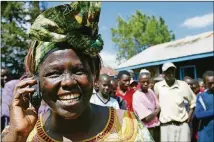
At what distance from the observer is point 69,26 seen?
5.77 feet

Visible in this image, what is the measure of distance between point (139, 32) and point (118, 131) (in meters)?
47.8

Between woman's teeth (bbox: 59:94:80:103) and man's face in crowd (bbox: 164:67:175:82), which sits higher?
man's face in crowd (bbox: 164:67:175:82)

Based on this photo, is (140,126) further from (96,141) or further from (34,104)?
(34,104)

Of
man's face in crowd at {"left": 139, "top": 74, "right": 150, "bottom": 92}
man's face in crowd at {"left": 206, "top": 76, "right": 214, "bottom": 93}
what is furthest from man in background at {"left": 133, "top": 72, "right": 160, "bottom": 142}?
man's face in crowd at {"left": 206, "top": 76, "right": 214, "bottom": 93}

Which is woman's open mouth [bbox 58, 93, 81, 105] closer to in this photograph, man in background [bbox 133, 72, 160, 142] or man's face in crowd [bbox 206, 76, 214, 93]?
man in background [bbox 133, 72, 160, 142]

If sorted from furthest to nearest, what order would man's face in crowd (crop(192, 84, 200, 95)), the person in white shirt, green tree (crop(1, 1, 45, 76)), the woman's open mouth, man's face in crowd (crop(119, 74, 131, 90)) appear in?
green tree (crop(1, 1, 45, 76)), man's face in crowd (crop(192, 84, 200, 95)), man's face in crowd (crop(119, 74, 131, 90)), the person in white shirt, the woman's open mouth

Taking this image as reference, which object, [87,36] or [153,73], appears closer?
[87,36]

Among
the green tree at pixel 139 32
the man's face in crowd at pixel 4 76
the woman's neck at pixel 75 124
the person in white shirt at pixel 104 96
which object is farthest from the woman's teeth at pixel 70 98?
the green tree at pixel 139 32

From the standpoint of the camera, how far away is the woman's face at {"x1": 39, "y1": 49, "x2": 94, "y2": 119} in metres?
1.73

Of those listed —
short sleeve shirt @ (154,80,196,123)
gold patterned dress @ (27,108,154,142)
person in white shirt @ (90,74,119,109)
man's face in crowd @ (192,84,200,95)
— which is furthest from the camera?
man's face in crowd @ (192,84,200,95)

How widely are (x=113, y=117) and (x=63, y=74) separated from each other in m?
0.39

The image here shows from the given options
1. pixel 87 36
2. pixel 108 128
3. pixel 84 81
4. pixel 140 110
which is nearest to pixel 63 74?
pixel 84 81

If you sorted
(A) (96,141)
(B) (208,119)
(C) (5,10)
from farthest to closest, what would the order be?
(C) (5,10) → (B) (208,119) → (A) (96,141)

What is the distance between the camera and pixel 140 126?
1905 mm
